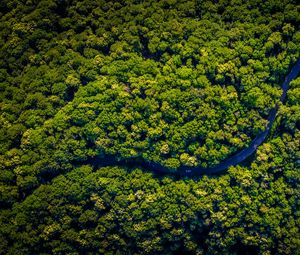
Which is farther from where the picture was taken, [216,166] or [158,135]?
[216,166]

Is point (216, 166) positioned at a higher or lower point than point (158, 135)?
lower

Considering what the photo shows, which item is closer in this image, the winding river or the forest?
the forest

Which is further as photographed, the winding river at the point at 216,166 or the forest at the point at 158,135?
the winding river at the point at 216,166

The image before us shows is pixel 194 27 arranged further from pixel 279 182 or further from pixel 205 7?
pixel 279 182
